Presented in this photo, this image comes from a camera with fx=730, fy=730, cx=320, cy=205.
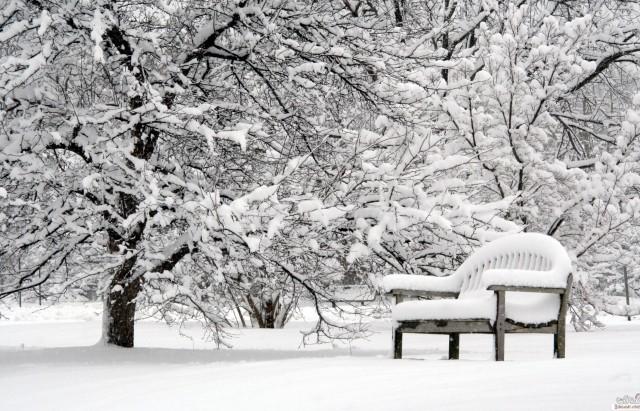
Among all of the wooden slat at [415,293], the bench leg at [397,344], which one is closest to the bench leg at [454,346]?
the wooden slat at [415,293]

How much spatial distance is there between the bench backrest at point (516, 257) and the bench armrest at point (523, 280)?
0.15m

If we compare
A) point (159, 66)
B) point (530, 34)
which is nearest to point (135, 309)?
point (159, 66)

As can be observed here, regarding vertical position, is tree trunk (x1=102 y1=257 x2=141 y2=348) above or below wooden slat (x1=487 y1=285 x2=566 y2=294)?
below

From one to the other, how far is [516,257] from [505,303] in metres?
0.84

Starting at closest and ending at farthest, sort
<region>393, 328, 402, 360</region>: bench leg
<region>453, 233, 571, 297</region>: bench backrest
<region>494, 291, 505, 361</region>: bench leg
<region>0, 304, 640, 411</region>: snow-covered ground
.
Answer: <region>0, 304, 640, 411</region>: snow-covered ground → <region>494, 291, 505, 361</region>: bench leg → <region>393, 328, 402, 360</region>: bench leg → <region>453, 233, 571, 297</region>: bench backrest

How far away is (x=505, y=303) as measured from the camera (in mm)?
4895

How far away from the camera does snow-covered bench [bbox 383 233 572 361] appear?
185 inches

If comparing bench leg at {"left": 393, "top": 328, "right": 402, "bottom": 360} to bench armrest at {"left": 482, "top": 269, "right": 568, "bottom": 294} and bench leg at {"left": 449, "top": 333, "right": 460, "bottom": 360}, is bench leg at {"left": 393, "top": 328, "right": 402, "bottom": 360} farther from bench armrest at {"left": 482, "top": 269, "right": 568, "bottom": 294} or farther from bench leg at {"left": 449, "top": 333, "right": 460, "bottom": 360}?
bench armrest at {"left": 482, "top": 269, "right": 568, "bottom": 294}

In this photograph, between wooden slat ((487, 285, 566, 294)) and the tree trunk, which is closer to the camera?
wooden slat ((487, 285, 566, 294))

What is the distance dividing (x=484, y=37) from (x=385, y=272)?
3.34m

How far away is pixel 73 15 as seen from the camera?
562 cm

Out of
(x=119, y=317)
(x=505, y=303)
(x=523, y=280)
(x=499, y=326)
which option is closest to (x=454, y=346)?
(x=505, y=303)

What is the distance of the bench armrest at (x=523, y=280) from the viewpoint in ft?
15.0

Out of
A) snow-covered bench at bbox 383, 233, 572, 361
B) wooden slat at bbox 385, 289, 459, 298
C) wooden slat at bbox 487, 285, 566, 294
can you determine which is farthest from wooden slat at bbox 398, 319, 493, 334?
wooden slat at bbox 385, 289, 459, 298
